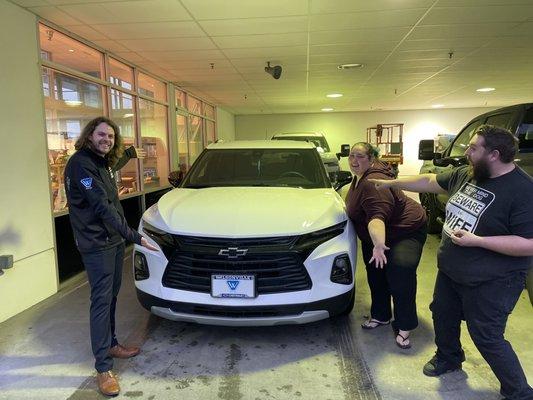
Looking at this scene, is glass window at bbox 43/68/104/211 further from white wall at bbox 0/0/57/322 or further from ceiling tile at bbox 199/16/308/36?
ceiling tile at bbox 199/16/308/36

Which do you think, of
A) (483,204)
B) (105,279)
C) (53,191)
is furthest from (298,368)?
(53,191)

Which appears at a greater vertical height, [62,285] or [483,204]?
[483,204]

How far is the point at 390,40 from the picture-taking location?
5.77m

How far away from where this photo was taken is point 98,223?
8.31ft

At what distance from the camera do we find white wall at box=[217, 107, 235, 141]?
15.1 meters

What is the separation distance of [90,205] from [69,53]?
3456 mm

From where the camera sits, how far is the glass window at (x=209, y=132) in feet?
43.9

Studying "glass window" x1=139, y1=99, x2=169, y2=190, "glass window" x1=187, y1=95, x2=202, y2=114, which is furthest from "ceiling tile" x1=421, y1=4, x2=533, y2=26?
→ "glass window" x1=187, y1=95, x2=202, y2=114

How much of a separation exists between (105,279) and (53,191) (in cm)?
258

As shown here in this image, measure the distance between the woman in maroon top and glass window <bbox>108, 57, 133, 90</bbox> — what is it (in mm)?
4454

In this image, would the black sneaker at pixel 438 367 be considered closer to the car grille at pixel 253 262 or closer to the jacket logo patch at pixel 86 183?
the car grille at pixel 253 262

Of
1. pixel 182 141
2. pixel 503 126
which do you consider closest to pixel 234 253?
pixel 503 126

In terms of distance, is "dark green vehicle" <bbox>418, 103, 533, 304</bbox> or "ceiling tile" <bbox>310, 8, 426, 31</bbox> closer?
"dark green vehicle" <bbox>418, 103, 533, 304</bbox>

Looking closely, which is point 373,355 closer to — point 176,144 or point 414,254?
point 414,254
